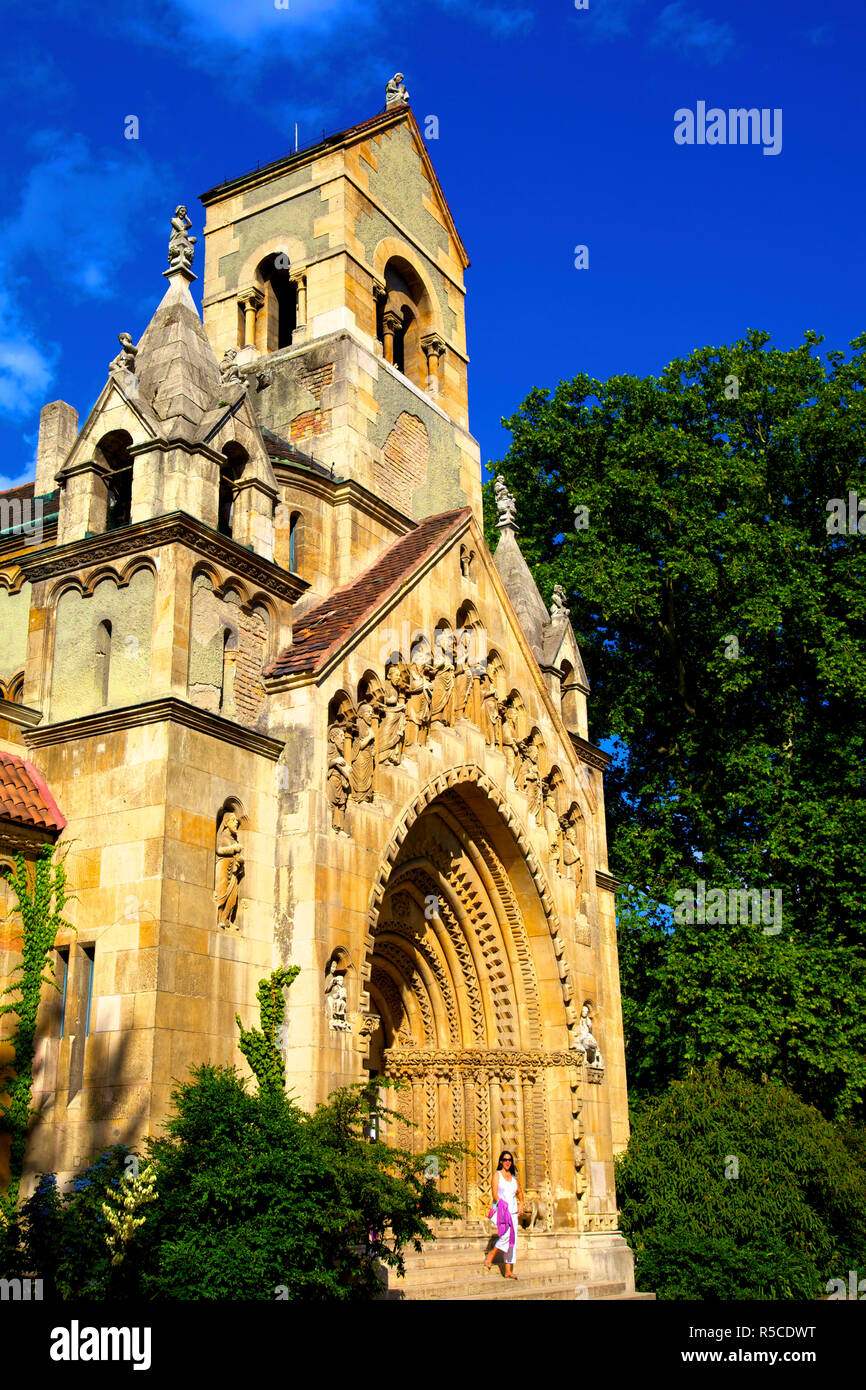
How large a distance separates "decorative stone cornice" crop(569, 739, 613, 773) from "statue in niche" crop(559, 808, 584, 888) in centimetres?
164

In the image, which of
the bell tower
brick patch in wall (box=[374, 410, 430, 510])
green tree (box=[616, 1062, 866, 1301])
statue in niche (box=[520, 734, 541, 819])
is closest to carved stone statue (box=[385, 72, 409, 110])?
the bell tower

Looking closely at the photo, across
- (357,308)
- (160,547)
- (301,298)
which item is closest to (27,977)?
(160,547)

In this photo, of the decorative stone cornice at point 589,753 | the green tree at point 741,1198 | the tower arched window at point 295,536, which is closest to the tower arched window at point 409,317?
Result: the tower arched window at point 295,536

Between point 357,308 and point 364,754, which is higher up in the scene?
point 357,308

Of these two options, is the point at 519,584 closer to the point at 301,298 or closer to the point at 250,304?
the point at 301,298

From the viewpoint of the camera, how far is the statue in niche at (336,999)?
580 inches

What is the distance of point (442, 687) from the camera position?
61.3 ft

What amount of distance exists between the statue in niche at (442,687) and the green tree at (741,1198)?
27.3ft

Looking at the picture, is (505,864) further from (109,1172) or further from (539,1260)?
(109,1172)

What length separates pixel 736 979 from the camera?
25.0 m

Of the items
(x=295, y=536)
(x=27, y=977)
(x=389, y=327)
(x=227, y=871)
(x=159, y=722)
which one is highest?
(x=389, y=327)

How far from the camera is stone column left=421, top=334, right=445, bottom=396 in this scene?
25.2 metres

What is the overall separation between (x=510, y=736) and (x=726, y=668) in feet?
28.3
